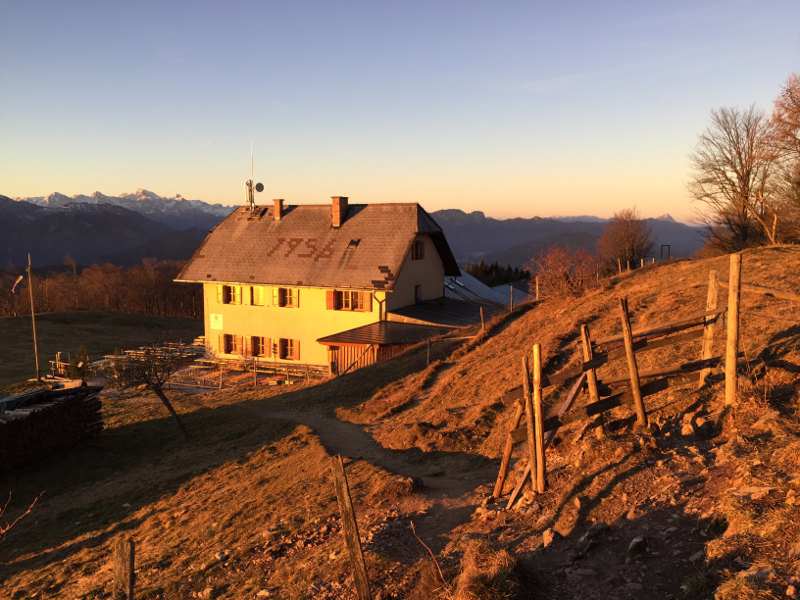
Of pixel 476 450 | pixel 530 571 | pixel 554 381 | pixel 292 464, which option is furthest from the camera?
pixel 292 464

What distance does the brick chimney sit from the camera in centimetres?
3591

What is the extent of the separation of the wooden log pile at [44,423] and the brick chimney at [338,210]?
18506mm

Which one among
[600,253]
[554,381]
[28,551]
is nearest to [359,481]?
[554,381]

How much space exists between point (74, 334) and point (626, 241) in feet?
192

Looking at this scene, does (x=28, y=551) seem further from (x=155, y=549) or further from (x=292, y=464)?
(x=292, y=464)

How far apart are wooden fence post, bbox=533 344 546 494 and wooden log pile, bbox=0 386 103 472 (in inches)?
738

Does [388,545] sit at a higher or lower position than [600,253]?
lower

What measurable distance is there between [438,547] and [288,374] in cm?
2484

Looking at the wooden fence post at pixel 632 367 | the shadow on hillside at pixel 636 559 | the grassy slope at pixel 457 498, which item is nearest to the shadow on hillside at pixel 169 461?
the grassy slope at pixel 457 498

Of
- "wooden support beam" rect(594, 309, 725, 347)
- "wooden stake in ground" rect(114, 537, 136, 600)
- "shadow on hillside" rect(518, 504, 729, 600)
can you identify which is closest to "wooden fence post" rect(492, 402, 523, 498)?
"shadow on hillside" rect(518, 504, 729, 600)

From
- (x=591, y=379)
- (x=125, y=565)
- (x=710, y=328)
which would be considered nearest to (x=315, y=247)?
(x=591, y=379)

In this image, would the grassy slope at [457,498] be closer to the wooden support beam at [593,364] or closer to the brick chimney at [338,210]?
the wooden support beam at [593,364]

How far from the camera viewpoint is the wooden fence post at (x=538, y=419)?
27.9 ft

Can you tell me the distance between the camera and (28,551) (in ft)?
43.1
